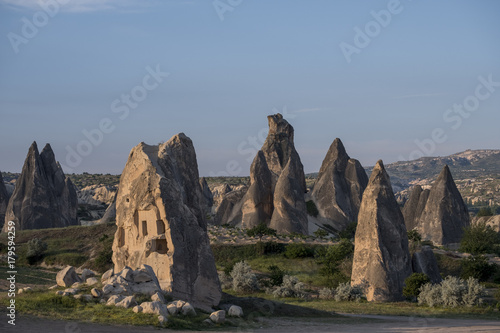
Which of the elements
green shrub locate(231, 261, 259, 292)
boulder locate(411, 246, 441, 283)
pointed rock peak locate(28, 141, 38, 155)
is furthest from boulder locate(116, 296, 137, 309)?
pointed rock peak locate(28, 141, 38, 155)

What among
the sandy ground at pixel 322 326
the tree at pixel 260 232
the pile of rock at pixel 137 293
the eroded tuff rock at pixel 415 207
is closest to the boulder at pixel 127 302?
the pile of rock at pixel 137 293

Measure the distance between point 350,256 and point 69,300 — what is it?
21.2 m

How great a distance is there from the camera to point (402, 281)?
27188mm

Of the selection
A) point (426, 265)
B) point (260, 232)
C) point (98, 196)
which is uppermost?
point (98, 196)

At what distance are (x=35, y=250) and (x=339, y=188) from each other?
2489 centimetres

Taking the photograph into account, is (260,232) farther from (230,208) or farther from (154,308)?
(154,308)

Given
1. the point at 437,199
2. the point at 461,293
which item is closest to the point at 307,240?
the point at 437,199

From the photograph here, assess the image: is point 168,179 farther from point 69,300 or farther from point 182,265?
point 69,300

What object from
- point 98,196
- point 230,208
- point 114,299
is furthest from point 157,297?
point 98,196

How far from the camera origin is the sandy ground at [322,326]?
566 inches

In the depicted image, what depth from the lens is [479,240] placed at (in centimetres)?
4153

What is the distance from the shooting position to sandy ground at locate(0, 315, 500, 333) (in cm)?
1438

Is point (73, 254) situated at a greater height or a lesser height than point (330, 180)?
lesser

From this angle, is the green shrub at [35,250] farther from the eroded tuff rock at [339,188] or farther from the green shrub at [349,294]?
the eroded tuff rock at [339,188]
